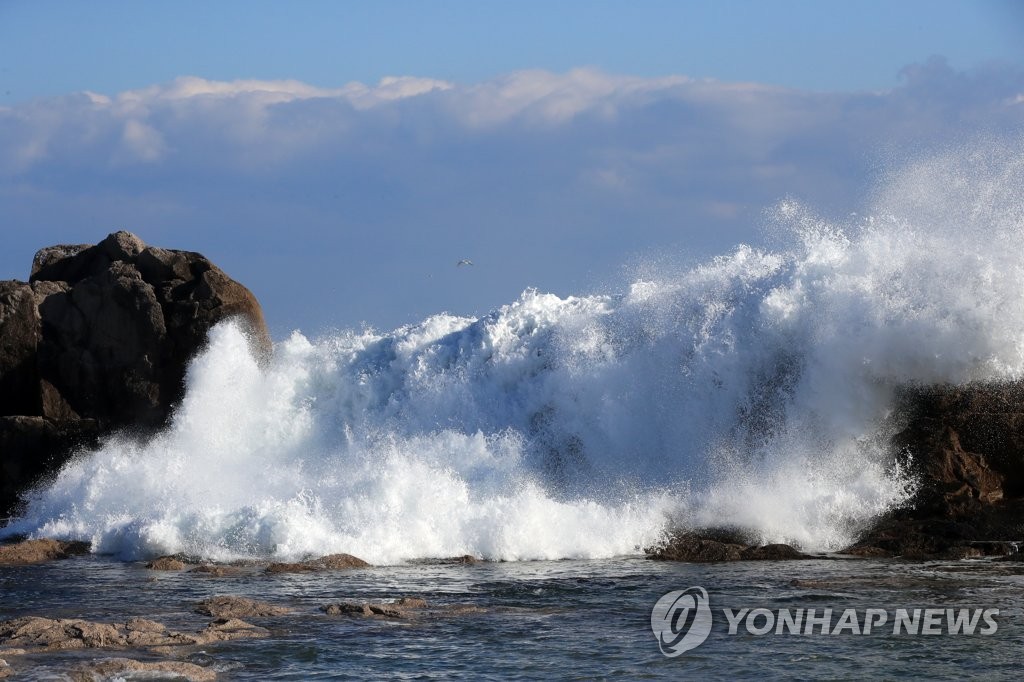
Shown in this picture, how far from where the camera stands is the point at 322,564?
58.9 feet

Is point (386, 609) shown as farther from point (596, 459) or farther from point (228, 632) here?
point (596, 459)

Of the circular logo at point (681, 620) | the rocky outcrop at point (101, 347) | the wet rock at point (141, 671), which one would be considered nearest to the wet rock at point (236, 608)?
the wet rock at point (141, 671)

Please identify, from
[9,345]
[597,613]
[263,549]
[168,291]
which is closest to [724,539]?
[597,613]

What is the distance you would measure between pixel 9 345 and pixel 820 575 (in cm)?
2125

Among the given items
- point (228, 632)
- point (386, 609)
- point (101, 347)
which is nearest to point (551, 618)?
point (386, 609)

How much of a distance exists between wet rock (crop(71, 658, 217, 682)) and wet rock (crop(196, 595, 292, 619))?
2418 mm

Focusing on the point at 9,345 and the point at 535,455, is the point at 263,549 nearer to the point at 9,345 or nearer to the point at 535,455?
the point at 535,455

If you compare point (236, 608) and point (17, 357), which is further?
point (17, 357)

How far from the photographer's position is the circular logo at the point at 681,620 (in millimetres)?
12234

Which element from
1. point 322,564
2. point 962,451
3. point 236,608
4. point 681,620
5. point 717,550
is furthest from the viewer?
point 962,451

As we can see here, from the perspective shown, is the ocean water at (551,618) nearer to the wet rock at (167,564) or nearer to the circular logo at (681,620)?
the circular logo at (681,620)

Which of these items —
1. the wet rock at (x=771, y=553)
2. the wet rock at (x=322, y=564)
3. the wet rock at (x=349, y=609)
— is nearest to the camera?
the wet rock at (x=349, y=609)

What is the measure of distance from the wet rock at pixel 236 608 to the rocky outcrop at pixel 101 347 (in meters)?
13.6

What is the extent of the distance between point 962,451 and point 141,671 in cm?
1347
